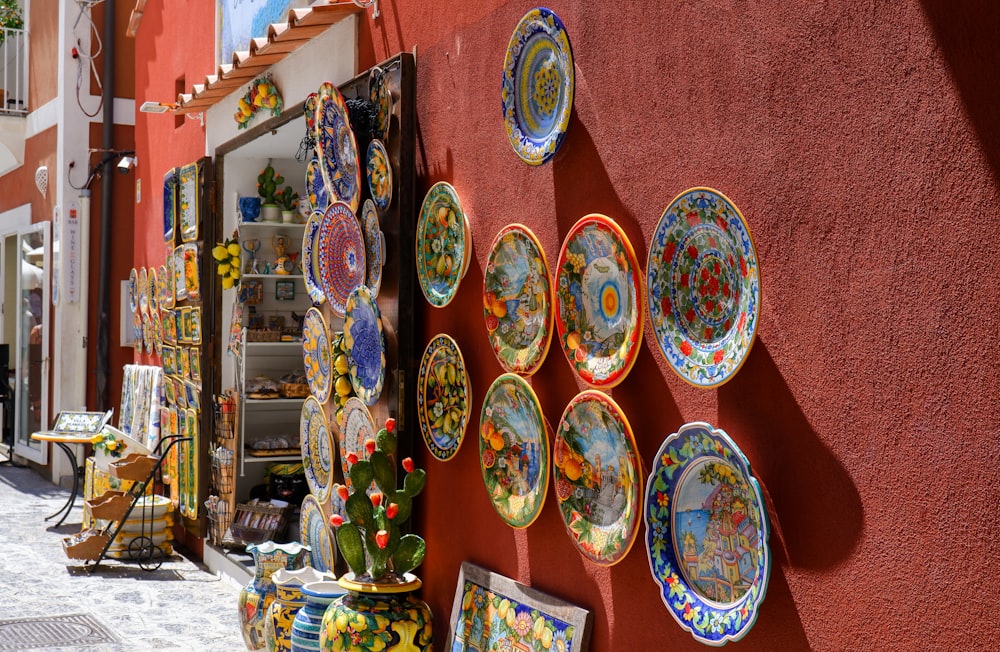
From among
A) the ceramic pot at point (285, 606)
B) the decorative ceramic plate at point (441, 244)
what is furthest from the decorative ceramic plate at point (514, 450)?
the ceramic pot at point (285, 606)

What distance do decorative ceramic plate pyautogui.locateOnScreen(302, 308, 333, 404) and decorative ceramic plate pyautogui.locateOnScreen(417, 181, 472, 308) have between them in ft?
2.68

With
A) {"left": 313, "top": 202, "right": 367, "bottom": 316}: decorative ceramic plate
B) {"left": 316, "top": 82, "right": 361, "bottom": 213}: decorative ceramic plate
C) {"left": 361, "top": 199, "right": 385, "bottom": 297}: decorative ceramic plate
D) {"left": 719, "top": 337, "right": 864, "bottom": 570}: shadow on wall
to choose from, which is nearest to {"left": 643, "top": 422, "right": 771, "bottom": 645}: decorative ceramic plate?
{"left": 719, "top": 337, "right": 864, "bottom": 570}: shadow on wall

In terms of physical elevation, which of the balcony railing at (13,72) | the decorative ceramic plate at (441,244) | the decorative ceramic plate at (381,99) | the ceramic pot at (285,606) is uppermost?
the balcony railing at (13,72)

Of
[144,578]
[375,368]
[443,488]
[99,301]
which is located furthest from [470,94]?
[99,301]

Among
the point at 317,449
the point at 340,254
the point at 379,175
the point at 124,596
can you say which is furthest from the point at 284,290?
the point at 379,175

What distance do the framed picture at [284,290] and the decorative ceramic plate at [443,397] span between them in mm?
2934

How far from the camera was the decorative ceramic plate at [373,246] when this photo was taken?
4012 mm

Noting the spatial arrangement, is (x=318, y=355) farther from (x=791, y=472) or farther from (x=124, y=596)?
(x=791, y=472)

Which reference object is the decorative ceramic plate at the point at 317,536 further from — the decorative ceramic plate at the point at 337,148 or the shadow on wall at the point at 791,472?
the shadow on wall at the point at 791,472

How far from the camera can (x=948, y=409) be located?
6.18ft

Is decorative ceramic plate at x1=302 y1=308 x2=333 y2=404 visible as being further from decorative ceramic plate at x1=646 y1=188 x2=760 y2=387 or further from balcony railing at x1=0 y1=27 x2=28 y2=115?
balcony railing at x1=0 y1=27 x2=28 y2=115

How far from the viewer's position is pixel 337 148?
14.4ft

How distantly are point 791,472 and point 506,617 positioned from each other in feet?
4.20

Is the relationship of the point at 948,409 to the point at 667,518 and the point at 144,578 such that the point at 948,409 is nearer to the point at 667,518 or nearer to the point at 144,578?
the point at 667,518
